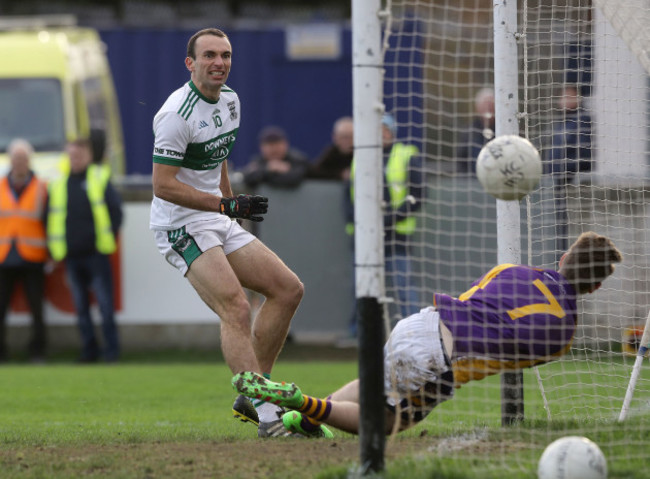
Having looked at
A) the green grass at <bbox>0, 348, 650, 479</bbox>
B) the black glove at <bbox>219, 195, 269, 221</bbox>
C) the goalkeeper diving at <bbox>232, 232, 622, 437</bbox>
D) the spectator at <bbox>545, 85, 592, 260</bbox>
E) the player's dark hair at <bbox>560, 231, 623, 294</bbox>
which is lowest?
Result: the green grass at <bbox>0, 348, 650, 479</bbox>

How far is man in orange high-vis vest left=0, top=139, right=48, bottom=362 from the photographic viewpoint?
44.5 ft

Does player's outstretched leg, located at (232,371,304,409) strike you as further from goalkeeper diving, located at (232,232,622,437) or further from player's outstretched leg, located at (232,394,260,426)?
player's outstretched leg, located at (232,394,260,426)

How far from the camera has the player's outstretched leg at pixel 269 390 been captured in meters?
6.17

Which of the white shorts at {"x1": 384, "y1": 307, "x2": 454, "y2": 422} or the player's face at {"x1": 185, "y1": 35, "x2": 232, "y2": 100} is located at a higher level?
the player's face at {"x1": 185, "y1": 35, "x2": 232, "y2": 100}

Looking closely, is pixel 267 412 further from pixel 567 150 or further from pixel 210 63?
pixel 567 150

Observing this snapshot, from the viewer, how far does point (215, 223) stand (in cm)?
716

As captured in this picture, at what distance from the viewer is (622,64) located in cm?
753

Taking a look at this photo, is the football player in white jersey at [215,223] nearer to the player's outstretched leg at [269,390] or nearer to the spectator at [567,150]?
the player's outstretched leg at [269,390]

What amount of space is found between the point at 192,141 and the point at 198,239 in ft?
1.99

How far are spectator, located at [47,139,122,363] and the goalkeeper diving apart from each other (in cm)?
756

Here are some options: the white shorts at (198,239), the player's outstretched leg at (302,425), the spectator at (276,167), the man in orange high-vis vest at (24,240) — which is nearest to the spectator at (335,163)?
the spectator at (276,167)

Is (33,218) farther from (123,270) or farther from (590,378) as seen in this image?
(590,378)

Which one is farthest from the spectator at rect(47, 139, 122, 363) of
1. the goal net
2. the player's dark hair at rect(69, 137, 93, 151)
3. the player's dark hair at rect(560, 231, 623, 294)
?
the player's dark hair at rect(560, 231, 623, 294)

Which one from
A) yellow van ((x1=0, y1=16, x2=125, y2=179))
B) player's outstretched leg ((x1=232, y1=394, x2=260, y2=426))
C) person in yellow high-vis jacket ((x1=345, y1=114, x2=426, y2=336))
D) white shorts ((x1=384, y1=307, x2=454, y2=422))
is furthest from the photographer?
yellow van ((x1=0, y1=16, x2=125, y2=179))
